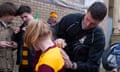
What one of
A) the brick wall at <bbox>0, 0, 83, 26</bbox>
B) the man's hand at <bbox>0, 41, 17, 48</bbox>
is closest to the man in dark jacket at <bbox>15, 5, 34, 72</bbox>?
the man's hand at <bbox>0, 41, 17, 48</bbox>

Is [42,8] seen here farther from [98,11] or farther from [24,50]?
[98,11]

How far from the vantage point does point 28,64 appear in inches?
188

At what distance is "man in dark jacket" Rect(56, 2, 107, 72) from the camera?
377 centimetres

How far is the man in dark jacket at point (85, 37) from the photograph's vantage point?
3768mm

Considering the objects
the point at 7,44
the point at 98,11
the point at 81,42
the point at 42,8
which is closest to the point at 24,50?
the point at 7,44

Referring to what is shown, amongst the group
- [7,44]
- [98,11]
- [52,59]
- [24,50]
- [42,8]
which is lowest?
[42,8]

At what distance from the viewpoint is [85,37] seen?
395 centimetres

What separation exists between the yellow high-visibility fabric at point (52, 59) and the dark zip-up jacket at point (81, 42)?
70cm

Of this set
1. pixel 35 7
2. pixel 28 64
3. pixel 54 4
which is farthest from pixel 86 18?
pixel 54 4

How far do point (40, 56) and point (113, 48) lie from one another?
4.71 feet

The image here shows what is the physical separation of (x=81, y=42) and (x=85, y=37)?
71mm

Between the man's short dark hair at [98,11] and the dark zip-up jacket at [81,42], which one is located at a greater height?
the man's short dark hair at [98,11]

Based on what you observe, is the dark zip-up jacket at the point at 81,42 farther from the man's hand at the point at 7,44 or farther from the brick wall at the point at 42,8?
the brick wall at the point at 42,8

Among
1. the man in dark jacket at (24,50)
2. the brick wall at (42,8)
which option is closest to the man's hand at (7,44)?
the man in dark jacket at (24,50)
